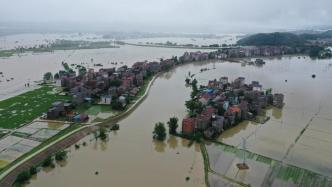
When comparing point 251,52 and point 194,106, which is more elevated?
point 251,52

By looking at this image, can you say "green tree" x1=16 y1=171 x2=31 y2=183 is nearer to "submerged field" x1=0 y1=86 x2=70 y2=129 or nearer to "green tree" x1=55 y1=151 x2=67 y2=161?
"green tree" x1=55 y1=151 x2=67 y2=161

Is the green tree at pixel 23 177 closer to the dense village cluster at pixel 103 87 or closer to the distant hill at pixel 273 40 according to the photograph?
the dense village cluster at pixel 103 87

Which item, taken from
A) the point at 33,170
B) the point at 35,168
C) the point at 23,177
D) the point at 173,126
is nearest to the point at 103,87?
the point at 173,126

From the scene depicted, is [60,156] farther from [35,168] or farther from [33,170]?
[33,170]

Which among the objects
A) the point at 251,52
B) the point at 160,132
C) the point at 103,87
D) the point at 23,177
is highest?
the point at 251,52

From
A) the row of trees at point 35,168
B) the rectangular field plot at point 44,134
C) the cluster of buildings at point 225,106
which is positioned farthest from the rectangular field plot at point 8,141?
the cluster of buildings at point 225,106

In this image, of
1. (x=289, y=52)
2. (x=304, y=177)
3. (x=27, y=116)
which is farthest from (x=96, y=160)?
(x=289, y=52)

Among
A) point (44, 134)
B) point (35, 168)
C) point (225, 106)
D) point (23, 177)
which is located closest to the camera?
point (23, 177)

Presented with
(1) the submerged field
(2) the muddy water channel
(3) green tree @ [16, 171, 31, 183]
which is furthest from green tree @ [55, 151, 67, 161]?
(1) the submerged field
